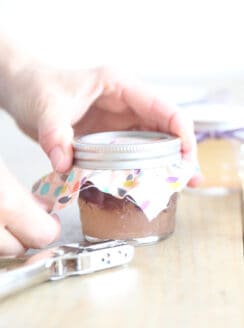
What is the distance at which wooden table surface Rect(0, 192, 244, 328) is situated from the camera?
488mm

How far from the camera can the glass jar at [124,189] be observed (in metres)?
0.62

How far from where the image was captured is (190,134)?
27.3 inches

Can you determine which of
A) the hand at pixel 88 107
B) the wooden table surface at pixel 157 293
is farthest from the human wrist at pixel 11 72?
the wooden table surface at pixel 157 293

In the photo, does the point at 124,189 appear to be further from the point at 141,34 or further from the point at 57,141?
the point at 141,34

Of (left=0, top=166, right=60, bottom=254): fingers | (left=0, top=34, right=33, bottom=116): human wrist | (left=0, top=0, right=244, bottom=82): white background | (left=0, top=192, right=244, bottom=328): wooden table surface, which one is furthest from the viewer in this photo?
(left=0, top=0, right=244, bottom=82): white background

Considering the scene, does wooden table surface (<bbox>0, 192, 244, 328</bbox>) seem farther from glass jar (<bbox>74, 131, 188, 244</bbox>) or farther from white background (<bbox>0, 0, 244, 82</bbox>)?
white background (<bbox>0, 0, 244, 82</bbox>)

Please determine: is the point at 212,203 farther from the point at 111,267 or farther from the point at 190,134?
the point at 111,267

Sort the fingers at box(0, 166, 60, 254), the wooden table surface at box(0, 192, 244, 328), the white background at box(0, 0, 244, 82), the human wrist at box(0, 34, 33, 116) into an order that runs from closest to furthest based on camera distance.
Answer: the wooden table surface at box(0, 192, 244, 328), the fingers at box(0, 166, 60, 254), the human wrist at box(0, 34, 33, 116), the white background at box(0, 0, 244, 82)

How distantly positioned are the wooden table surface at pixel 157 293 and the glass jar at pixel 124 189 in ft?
0.07

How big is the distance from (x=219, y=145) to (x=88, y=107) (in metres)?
0.19

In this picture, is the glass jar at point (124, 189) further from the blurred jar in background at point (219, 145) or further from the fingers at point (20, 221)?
the blurred jar in background at point (219, 145)

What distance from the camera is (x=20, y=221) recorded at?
595 mm

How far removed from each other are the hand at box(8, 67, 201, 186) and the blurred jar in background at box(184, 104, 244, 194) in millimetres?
112

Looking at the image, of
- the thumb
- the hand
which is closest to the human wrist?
the hand
